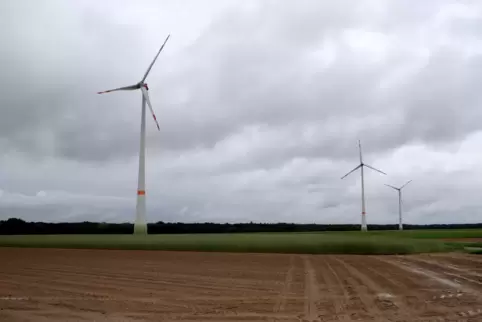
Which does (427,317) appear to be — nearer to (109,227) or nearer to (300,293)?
(300,293)

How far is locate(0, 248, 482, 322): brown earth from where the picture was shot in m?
14.4

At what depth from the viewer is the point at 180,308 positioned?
1554 centimetres

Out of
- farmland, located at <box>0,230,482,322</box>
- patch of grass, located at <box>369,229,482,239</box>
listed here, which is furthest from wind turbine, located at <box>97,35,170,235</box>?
patch of grass, located at <box>369,229,482,239</box>

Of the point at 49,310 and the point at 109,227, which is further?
the point at 109,227

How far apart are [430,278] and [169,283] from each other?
43.1 feet

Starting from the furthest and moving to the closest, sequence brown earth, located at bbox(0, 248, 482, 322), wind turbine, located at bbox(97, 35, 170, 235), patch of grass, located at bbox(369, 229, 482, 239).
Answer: patch of grass, located at bbox(369, 229, 482, 239), wind turbine, located at bbox(97, 35, 170, 235), brown earth, located at bbox(0, 248, 482, 322)

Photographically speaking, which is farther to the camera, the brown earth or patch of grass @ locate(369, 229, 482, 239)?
patch of grass @ locate(369, 229, 482, 239)

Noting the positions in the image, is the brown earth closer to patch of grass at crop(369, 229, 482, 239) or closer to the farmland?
the farmland

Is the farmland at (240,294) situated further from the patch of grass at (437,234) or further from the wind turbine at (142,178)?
the patch of grass at (437,234)

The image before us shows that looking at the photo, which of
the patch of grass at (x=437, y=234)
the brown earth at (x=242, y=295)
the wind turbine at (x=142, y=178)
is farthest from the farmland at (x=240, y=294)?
the patch of grass at (x=437, y=234)

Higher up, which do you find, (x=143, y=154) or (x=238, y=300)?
(x=143, y=154)

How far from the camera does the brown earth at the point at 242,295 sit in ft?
47.3

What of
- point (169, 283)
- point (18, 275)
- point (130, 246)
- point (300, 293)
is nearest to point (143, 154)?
point (130, 246)

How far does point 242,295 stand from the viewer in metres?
18.2
